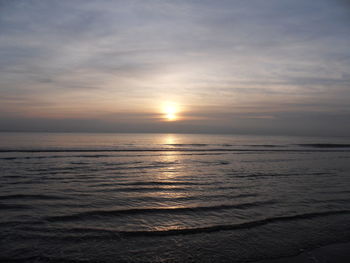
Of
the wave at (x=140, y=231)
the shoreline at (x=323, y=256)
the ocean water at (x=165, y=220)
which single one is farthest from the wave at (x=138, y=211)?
the shoreline at (x=323, y=256)

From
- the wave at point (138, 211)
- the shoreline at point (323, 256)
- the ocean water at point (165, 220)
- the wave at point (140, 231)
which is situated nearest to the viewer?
the shoreline at point (323, 256)

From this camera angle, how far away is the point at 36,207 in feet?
29.1

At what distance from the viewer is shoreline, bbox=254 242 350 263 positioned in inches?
212

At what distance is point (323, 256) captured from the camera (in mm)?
5594

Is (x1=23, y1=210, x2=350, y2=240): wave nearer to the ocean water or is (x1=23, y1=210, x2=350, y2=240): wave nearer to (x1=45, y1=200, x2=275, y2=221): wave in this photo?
the ocean water

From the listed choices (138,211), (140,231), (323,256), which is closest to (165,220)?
(140,231)

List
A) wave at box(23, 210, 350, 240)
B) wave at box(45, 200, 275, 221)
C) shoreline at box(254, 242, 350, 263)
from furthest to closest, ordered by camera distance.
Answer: wave at box(45, 200, 275, 221), wave at box(23, 210, 350, 240), shoreline at box(254, 242, 350, 263)

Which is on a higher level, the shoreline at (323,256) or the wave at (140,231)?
the wave at (140,231)

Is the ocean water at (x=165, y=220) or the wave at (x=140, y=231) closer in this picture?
the ocean water at (x=165, y=220)

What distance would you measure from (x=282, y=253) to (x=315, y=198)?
649 cm

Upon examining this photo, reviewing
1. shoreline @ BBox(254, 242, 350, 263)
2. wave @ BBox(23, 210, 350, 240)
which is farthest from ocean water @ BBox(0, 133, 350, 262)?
shoreline @ BBox(254, 242, 350, 263)

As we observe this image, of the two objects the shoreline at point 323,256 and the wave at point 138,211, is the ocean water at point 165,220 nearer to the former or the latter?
the wave at point 138,211

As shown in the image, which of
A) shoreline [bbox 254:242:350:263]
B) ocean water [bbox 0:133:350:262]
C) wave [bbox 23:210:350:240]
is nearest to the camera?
shoreline [bbox 254:242:350:263]

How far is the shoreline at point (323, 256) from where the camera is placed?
5.40 metres
